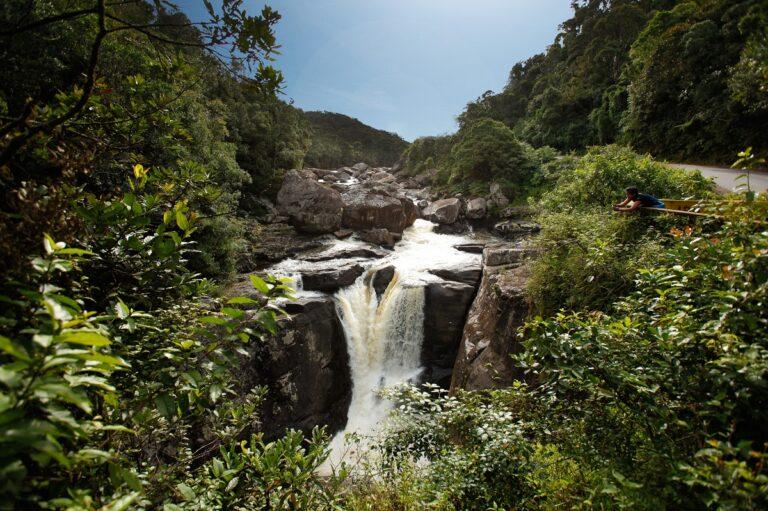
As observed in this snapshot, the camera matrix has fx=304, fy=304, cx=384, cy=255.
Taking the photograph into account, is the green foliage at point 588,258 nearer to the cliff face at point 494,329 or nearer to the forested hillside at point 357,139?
the cliff face at point 494,329

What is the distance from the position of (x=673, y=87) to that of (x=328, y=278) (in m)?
22.3

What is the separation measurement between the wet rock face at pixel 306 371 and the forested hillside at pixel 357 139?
52.4m

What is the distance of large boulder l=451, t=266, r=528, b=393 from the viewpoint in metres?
8.51

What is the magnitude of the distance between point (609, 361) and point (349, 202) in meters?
19.5

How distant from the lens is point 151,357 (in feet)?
6.64

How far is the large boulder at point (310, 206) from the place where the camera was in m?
19.5

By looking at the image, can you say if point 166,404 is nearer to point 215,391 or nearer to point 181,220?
point 215,391

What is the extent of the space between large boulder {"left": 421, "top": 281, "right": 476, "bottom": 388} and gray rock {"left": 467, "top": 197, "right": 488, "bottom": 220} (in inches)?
473

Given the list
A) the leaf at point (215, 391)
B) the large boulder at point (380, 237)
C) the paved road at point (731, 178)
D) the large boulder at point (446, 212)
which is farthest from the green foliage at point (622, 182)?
the large boulder at point (446, 212)

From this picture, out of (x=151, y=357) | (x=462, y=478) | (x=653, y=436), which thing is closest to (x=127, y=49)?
(x=151, y=357)

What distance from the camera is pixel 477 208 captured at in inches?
922

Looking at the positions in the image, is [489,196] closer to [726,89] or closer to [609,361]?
[726,89]

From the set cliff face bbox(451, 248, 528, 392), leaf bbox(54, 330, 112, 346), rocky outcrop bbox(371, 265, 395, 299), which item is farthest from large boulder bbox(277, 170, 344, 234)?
leaf bbox(54, 330, 112, 346)

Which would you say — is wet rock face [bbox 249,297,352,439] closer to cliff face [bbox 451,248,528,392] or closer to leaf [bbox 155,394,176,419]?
cliff face [bbox 451,248,528,392]
